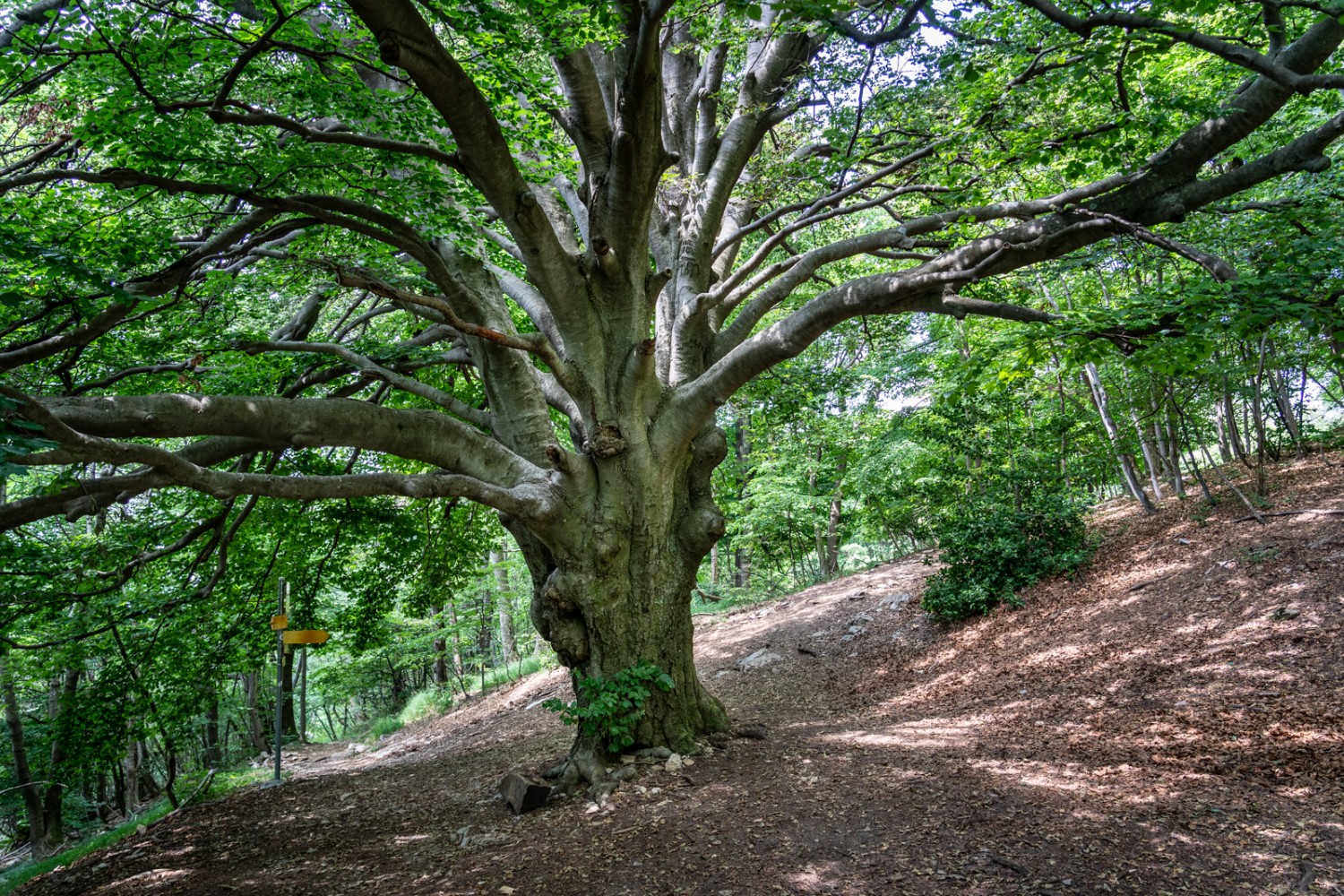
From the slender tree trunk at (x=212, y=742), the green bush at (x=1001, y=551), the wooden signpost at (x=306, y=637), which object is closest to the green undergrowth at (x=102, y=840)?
the wooden signpost at (x=306, y=637)

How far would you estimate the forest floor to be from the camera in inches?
131

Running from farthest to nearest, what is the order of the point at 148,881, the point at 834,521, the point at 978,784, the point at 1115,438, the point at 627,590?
the point at 834,521 → the point at 1115,438 → the point at 627,590 → the point at 148,881 → the point at 978,784

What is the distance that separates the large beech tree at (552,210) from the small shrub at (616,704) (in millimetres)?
174

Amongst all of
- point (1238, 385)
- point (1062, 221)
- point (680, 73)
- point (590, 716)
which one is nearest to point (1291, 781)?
point (1062, 221)

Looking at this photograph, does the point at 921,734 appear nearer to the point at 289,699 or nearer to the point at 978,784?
the point at 978,784

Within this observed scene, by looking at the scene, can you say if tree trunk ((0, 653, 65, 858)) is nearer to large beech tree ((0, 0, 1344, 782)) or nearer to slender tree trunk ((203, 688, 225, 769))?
slender tree trunk ((203, 688, 225, 769))

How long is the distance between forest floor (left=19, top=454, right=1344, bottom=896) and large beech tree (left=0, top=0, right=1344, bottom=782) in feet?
4.69

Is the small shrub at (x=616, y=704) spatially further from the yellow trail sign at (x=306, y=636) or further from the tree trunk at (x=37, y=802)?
the tree trunk at (x=37, y=802)

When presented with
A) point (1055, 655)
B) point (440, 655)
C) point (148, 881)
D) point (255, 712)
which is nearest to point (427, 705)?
point (440, 655)

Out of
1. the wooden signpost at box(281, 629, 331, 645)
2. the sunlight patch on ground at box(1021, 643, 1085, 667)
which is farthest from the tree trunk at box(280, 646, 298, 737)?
the sunlight patch on ground at box(1021, 643, 1085, 667)

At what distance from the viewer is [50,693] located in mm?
11656

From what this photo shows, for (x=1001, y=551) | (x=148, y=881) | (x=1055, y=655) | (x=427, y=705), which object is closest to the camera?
(x=148, y=881)

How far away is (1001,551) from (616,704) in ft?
21.4

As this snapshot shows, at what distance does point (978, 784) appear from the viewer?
13.9ft
